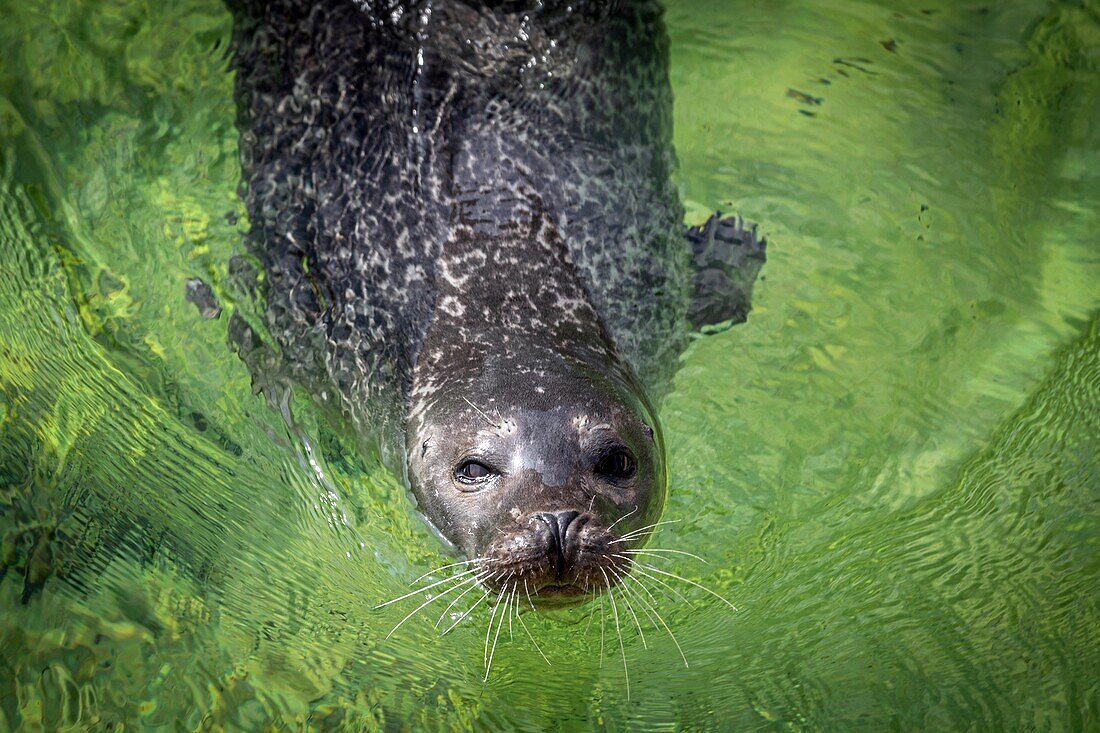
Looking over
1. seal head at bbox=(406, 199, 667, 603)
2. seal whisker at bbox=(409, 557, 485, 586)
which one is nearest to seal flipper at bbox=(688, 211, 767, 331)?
seal head at bbox=(406, 199, 667, 603)

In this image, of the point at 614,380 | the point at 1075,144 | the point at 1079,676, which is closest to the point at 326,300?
the point at 614,380

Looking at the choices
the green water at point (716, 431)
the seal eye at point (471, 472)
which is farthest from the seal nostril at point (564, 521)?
the green water at point (716, 431)

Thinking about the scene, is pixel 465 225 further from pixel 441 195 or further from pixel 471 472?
pixel 471 472

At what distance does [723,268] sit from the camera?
18.1 feet

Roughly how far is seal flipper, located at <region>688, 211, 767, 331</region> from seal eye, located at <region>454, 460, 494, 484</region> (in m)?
1.72

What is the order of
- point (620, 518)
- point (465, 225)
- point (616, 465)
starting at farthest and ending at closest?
point (465, 225), point (616, 465), point (620, 518)

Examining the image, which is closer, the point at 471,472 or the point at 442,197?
the point at 471,472

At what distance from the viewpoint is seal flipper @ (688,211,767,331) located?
5391mm

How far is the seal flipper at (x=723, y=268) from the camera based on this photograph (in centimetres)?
539

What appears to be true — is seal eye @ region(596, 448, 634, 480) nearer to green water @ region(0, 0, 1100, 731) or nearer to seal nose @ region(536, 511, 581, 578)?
seal nose @ region(536, 511, 581, 578)

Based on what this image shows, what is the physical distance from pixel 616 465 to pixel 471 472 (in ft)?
1.69

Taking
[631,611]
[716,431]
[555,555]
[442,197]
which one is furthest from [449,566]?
[442,197]

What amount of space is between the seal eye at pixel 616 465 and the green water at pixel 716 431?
0.72m

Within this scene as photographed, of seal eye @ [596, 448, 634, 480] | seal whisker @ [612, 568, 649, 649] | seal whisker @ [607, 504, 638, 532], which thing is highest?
seal eye @ [596, 448, 634, 480]
